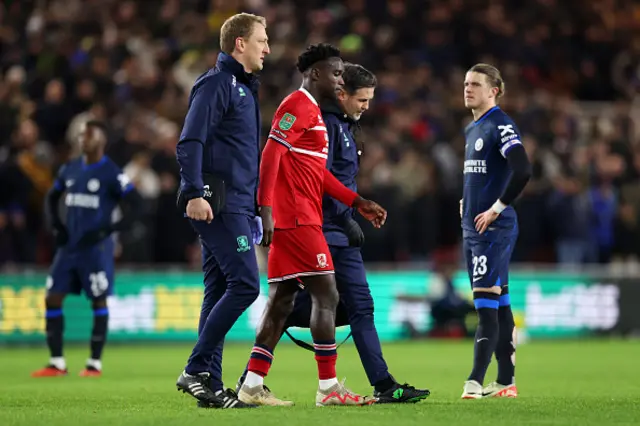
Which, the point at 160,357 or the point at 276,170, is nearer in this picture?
the point at 276,170

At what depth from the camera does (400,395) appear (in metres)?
8.81

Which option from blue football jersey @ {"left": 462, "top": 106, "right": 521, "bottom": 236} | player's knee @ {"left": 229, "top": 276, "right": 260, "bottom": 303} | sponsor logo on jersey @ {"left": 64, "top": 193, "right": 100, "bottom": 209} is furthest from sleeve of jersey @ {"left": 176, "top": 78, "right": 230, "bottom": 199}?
sponsor logo on jersey @ {"left": 64, "top": 193, "right": 100, "bottom": 209}

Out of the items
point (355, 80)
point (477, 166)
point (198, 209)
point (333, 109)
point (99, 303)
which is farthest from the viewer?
point (99, 303)

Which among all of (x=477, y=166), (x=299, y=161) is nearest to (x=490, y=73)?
(x=477, y=166)

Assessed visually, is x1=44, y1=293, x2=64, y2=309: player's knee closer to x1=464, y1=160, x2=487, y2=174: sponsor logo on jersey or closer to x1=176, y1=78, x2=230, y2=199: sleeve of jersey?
x1=464, y1=160, x2=487, y2=174: sponsor logo on jersey

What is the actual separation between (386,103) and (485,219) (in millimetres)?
13097

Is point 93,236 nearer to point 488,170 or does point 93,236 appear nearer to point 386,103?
point 488,170

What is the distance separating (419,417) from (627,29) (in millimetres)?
21138

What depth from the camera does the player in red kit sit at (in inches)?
340

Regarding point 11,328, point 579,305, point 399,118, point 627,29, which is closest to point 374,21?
point 399,118

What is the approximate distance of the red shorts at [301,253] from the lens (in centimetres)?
862

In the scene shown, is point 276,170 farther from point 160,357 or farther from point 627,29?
point 627,29

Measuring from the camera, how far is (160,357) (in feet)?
53.1

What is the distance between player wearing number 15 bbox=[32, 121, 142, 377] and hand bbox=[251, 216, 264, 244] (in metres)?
5.19
